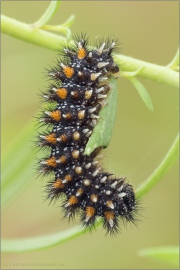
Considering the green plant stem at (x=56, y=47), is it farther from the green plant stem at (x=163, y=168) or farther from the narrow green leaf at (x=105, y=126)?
the green plant stem at (x=163, y=168)

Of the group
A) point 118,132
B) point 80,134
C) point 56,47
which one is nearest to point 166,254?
point 80,134

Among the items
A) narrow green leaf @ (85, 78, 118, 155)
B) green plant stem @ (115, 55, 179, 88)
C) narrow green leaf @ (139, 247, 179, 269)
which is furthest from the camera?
narrow green leaf @ (139, 247, 179, 269)

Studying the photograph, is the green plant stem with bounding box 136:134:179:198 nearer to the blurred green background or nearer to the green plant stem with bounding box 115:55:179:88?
the green plant stem with bounding box 115:55:179:88

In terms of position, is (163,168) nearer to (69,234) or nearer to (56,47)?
(69,234)

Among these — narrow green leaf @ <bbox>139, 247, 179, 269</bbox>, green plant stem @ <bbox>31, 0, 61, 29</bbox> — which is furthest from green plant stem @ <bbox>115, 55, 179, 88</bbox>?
narrow green leaf @ <bbox>139, 247, 179, 269</bbox>

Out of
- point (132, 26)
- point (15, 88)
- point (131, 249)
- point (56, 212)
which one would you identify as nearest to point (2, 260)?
point (56, 212)

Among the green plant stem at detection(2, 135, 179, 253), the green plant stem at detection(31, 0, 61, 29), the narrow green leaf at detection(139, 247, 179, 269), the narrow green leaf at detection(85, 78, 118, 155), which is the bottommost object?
the narrow green leaf at detection(139, 247, 179, 269)

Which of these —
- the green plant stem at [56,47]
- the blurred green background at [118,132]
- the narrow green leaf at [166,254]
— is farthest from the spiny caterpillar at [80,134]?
the blurred green background at [118,132]
